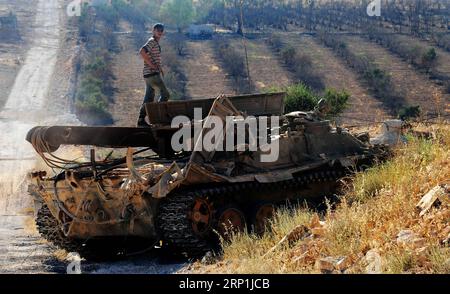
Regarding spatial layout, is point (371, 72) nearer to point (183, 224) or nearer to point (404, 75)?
point (404, 75)

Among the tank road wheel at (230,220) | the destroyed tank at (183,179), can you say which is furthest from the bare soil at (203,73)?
the tank road wheel at (230,220)

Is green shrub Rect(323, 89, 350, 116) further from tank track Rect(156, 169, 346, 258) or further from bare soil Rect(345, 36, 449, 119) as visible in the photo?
tank track Rect(156, 169, 346, 258)

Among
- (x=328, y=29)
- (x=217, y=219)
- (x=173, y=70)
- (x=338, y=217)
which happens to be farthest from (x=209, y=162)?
(x=328, y=29)

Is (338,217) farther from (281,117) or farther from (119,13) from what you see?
(119,13)

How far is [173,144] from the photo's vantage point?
1316cm

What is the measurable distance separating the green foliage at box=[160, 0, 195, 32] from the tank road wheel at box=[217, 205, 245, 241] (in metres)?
65.7

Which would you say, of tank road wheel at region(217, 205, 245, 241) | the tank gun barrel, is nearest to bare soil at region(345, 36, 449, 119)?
tank road wheel at region(217, 205, 245, 241)

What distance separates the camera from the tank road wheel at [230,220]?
1237 cm

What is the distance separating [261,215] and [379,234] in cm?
499

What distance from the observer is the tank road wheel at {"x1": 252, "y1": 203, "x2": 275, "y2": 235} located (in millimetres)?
12894

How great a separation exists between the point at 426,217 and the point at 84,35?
68937mm

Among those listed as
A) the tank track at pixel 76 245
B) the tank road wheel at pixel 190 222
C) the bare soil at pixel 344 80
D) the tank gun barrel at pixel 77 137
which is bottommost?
the bare soil at pixel 344 80

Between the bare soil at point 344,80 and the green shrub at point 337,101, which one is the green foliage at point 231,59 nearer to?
the bare soil at point 344,80

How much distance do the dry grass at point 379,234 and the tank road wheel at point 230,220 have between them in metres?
1.63
